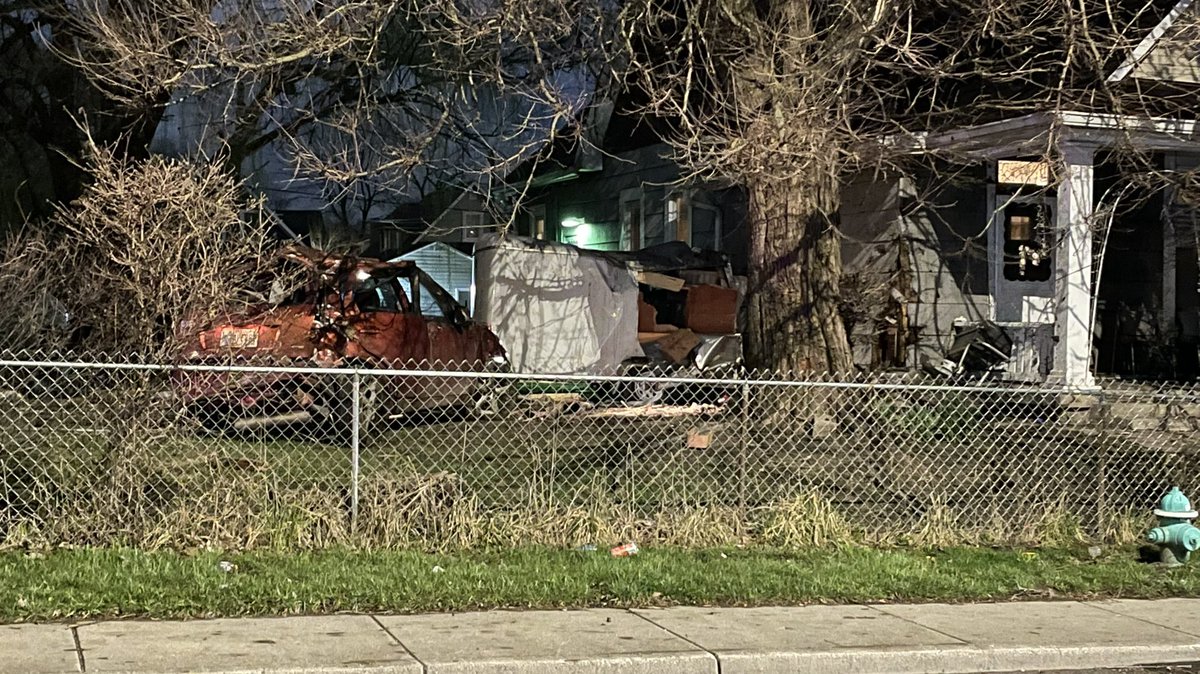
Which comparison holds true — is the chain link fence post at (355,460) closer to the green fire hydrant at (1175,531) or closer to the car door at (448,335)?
the car door at (448,335)

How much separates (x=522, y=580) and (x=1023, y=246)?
10304 millimetres

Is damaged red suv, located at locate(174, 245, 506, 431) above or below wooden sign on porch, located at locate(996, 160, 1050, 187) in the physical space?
below

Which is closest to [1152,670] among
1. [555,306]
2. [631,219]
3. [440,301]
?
[440,301]

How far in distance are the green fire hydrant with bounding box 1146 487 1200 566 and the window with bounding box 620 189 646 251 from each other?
41.1 feet

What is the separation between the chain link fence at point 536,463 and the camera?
7.07m

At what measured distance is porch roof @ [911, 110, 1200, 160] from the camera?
451 inches

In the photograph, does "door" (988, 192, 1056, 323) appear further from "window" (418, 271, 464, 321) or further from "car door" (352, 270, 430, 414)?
"car door" (352, 270, 430, 414)

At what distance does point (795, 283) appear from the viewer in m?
10.7

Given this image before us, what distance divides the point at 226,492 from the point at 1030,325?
9944 millimetres

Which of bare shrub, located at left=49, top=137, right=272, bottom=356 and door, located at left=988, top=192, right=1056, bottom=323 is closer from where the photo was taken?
bare shrub, located at left=49, top=137, right=272, bottom=356

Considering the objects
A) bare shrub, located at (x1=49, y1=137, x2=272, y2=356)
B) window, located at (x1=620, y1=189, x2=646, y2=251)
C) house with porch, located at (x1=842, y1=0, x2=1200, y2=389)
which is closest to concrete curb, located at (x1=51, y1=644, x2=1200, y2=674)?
bare shrub, located at (x1=49, y1=137, x2=272, y2=356)

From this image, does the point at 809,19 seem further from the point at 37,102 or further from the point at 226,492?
the point at 37,102

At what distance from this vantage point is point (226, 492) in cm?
712

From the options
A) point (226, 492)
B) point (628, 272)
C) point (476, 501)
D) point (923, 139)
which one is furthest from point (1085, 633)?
point (628, 272)
